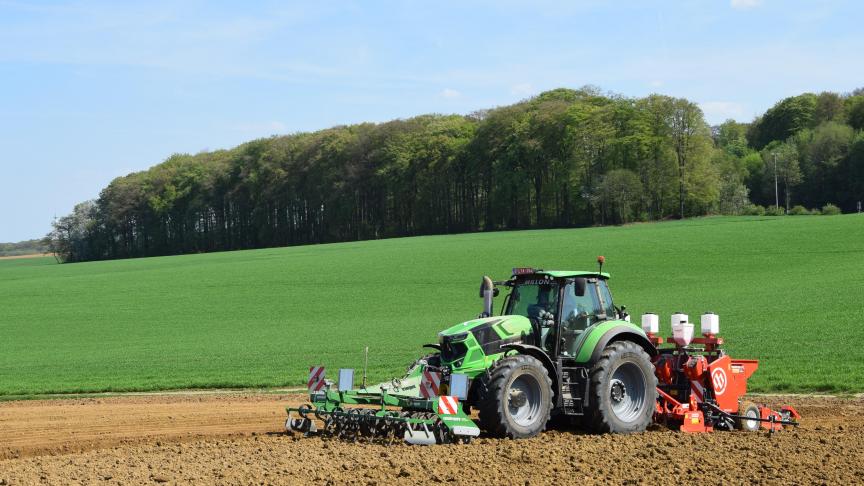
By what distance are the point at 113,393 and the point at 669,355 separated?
1264cm

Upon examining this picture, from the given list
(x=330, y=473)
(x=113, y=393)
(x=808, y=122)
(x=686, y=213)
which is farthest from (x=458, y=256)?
(x=808, y=122)

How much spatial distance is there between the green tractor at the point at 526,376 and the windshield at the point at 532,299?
0.01 m

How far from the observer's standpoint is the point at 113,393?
20.4 m

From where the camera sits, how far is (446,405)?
11.0 metres

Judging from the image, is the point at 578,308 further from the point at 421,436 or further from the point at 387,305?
the point at 387,305

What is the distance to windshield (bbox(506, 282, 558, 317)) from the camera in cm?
1235

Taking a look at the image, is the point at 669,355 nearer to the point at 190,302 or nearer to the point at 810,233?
the point at 190,302

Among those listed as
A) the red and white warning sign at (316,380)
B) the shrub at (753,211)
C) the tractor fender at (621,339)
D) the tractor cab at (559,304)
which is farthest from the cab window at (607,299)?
the shrub at (753,211)

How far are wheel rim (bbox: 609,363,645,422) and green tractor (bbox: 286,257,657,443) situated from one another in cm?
1

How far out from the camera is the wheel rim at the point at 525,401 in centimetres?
1148

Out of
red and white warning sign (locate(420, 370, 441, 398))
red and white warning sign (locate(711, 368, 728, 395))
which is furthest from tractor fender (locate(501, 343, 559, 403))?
red and white warning sign (locate(711, 368, 728, 395))

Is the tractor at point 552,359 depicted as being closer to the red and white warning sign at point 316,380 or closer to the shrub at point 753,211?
the red and white warning sign at point 316,380

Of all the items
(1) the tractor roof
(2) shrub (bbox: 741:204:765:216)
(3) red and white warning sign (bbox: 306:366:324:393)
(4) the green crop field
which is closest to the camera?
(1) the tractor roof

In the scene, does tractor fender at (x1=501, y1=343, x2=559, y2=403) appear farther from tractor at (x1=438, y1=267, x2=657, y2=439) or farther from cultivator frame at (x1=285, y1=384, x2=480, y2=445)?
cultivator frame at (x1=285, y1=384, x2=480, y2=445)
